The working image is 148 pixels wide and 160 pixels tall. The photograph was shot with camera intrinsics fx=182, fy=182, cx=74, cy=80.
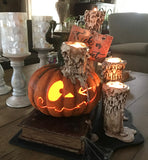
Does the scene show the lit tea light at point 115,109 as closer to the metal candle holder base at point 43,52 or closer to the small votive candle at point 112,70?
the small votive candle at point 112,70

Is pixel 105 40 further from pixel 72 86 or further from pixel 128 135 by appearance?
pixel 128 135

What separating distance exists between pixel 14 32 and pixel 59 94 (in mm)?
311

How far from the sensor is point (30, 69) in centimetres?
127

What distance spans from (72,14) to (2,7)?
208cm

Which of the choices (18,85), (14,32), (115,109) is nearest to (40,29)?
(14,32)

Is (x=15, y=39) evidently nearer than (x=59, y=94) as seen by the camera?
No

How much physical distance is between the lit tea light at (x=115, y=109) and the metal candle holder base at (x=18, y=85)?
0.35 meters

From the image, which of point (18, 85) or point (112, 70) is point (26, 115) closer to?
point (18, 85)

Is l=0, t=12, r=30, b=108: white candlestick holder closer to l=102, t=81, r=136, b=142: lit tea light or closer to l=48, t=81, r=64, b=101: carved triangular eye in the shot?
l=48, t=81, r=64, b=101: carved triangular eye

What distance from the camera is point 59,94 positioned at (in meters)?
0.54

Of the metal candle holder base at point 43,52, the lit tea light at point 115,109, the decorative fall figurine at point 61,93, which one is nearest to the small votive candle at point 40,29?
the metal candle holder base at point 43,52

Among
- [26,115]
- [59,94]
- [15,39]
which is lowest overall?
[26,115]

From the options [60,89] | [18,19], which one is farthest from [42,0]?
[60,89]

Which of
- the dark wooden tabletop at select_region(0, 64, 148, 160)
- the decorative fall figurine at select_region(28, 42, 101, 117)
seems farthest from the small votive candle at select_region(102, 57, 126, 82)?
the dark wooden tabletop at select_region(0, 64, 148, 160)
